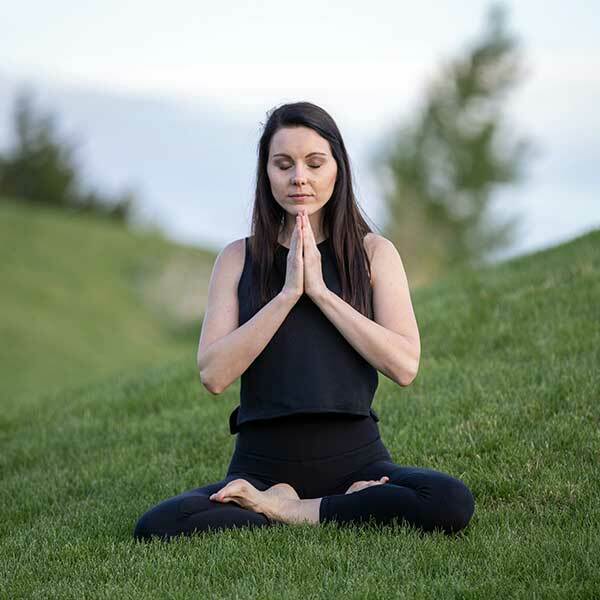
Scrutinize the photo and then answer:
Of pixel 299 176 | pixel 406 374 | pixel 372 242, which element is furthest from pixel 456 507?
pixel 299 176

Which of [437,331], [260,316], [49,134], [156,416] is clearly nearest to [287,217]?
[260,316]

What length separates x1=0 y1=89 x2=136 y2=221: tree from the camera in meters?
47.0

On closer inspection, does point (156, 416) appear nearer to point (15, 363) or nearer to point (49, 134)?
point (15, 363)

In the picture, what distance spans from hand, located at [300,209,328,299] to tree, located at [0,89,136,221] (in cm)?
4383

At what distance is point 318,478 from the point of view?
4.86m

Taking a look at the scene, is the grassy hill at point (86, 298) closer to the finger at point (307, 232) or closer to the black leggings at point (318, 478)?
the black leggings at point (318, 478)

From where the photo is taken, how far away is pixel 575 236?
12016mm

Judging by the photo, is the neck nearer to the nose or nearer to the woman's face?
the woman's face

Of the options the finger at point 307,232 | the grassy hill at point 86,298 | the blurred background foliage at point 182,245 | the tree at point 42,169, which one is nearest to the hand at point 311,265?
the finger at point 307,232

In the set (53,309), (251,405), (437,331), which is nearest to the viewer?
(251,405)

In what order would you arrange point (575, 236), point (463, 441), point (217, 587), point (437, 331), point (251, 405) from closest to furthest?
point (217, 587) < point (251, 405) < point (463, 441) < point (437, 331) < point (575, 236)

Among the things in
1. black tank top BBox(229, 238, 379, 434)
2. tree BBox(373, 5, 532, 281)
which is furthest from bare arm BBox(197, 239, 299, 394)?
tree BBox(373, 5, 532, 281)

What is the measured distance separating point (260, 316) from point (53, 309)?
81.6 feet

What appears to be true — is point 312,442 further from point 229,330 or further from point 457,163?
point 457,163
